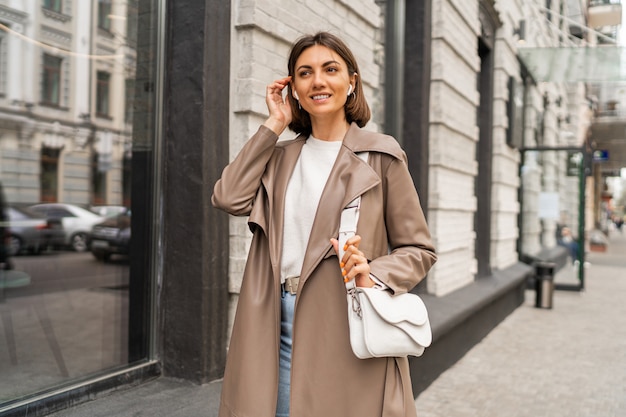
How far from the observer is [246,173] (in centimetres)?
206

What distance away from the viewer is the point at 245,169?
205cm

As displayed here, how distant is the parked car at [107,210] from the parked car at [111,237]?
0.04 meters

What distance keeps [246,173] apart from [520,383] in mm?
4161

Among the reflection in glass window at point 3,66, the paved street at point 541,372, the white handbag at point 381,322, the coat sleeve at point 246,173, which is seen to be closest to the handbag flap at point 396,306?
the white handbag at point 381,322

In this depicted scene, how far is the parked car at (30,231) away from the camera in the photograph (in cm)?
423

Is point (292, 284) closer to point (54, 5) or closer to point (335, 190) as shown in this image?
point (335, 190)

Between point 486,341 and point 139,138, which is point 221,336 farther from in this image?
point 486,341

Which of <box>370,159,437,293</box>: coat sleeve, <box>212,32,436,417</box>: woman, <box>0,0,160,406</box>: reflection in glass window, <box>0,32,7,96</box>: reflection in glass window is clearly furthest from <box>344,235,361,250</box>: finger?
<box>0,32,7,96</box>: reflection in glass window

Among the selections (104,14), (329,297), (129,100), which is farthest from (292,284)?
(104,14)

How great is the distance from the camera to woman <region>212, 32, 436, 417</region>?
1928 millimetres

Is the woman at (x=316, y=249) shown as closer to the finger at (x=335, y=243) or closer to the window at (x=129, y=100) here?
the finger at (x=335, y=243)

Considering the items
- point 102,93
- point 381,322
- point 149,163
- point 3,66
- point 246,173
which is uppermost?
point 3,66

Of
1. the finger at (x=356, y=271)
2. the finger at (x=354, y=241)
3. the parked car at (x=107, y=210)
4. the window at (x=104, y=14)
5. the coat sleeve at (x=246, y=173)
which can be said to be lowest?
the finger at (x=356, y=271)

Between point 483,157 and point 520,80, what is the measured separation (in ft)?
9.63
